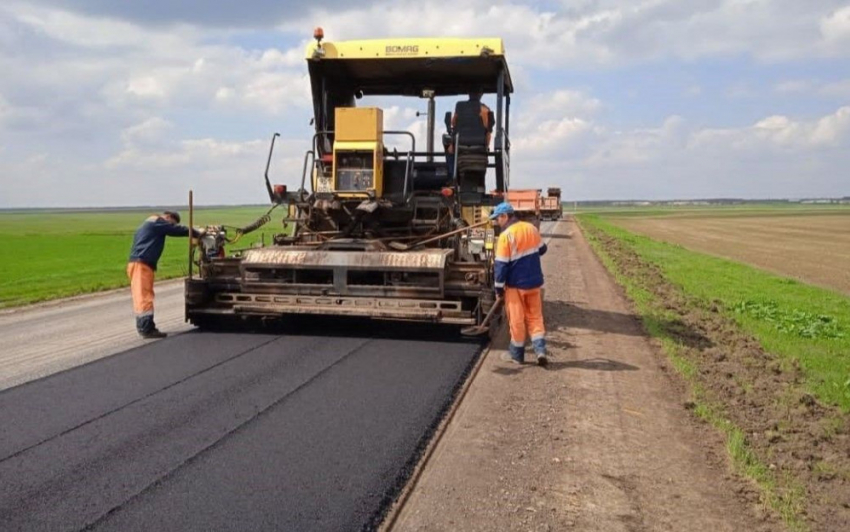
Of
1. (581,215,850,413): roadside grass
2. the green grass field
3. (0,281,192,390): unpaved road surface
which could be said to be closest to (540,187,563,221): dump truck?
the green grass field

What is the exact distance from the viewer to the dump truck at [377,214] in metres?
7.71

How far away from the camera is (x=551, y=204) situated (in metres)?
49.2

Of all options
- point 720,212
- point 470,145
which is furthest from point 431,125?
point 720,212

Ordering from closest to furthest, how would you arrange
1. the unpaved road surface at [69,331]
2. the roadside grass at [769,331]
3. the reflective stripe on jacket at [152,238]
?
the roadside grass at [769,331] → the unpaved road surface at [69,331] → the reflective stripe on jacket at [152,238]

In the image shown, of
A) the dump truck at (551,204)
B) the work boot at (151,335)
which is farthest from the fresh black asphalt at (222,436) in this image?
the dump truck at (551,204)

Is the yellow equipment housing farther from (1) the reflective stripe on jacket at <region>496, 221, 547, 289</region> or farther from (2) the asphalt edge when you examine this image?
(2) the asphalt edge

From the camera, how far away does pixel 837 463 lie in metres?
4.46

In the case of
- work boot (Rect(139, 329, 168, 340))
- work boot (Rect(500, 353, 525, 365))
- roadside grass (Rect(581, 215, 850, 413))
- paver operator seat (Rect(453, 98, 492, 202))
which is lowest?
roadside grass (Rect(581, 215, 850, 413))

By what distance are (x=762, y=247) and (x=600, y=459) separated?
1174 inches

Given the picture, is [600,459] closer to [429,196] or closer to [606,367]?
[606,367]

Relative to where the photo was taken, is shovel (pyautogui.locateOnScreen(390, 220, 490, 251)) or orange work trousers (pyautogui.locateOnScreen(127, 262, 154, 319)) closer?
orange work trousers (pyautogui.locateOnScreen(127, 262, 154, 319))

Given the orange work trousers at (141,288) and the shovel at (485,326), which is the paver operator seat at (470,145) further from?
the orange work trousers at (141,288)

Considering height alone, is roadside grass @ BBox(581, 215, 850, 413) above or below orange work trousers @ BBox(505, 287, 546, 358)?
below

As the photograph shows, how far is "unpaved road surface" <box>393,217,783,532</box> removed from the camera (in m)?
3.56
